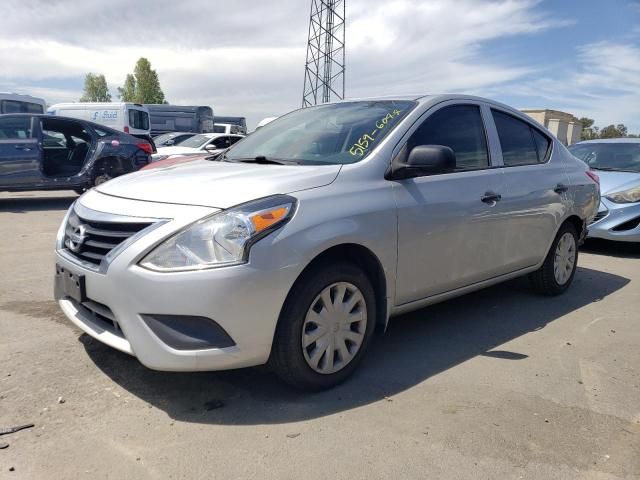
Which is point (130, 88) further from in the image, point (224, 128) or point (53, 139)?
point (53, 139)

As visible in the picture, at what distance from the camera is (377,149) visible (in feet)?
11.5

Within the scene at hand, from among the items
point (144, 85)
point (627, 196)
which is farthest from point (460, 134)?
point (144, 85)

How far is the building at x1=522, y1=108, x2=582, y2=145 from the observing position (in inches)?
1413

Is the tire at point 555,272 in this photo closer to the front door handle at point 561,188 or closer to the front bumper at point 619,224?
the front door handle at point 561,188

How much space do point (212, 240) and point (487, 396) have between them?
1.80 meters

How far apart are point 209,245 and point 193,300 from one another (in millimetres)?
275

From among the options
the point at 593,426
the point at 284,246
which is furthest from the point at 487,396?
the point at 284,246

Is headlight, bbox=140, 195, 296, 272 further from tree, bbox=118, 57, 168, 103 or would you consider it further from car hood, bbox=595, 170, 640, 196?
tree, bbox=118, 57, 168, 103

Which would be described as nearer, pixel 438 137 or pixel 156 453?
pixel 156 453

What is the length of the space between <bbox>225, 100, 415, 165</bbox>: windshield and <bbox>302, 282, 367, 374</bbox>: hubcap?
0.84 meters

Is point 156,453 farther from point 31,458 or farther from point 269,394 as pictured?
point 269,394

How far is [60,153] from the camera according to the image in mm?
10352

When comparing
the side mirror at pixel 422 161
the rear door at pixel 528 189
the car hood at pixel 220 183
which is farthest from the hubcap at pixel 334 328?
the rear door at pixel 528 189

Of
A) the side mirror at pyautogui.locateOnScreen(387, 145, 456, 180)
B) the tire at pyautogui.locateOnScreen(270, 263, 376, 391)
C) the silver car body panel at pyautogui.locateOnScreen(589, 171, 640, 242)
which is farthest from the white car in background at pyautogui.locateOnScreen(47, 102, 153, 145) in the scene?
the tire at pyautogui.locateOnScreen(270, 263, 376, 391)
